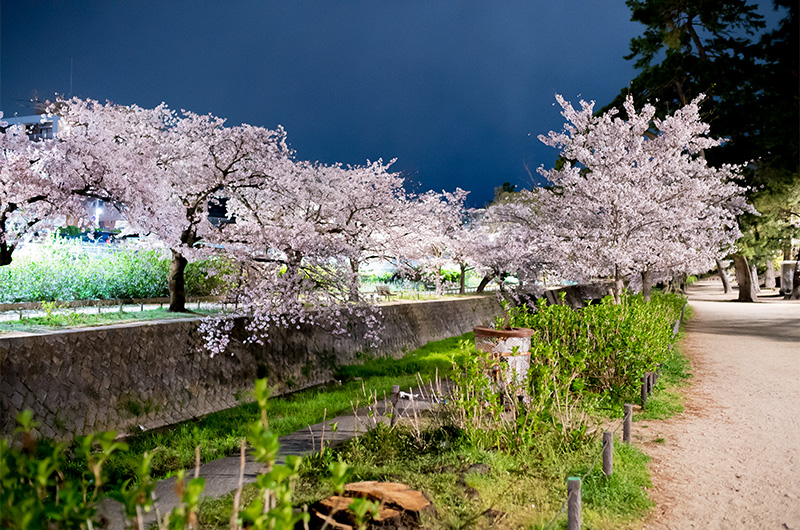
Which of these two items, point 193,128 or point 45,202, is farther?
point 193,128

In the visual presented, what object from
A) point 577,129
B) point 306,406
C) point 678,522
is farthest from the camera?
point 577,129

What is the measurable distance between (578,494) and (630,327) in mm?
5648

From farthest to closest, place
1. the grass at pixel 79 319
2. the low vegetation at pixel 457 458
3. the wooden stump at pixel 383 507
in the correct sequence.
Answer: the grass at pixel 79 319, the wooden stump at pixel 383 507, the low vegetation at pixel 457 458

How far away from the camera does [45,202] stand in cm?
938

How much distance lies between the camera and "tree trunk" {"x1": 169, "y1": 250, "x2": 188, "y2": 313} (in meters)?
12.5

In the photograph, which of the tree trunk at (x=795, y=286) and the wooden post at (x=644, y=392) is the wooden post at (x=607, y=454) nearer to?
the wooden post at (x=644, y=392)

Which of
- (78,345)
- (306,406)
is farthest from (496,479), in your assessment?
(78,345)

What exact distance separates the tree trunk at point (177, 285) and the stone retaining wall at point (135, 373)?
2.07 meters

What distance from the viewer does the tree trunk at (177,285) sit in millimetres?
12547

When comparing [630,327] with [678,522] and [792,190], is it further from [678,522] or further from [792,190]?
[792,190]

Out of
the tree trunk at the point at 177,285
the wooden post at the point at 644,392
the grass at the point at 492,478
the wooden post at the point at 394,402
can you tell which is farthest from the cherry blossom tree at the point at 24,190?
the wooden post at the point at 644,392

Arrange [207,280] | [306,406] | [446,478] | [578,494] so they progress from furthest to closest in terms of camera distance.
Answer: [207,280], [306,406], [446,478], [578,494]

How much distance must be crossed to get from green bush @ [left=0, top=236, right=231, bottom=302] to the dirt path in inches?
380

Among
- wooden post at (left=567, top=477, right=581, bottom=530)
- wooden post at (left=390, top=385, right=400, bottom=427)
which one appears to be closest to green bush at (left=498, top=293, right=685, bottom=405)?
wooden post at (left=390, top=385, right=400, bottom=427)
